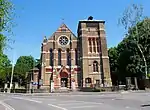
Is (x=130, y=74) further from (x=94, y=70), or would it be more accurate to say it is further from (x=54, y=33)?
(x=54, y=33)

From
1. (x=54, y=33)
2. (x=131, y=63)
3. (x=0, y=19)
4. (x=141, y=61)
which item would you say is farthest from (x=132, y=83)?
(x=0, y=19)

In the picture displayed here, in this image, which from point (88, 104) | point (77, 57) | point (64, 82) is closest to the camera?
point (88, 104)

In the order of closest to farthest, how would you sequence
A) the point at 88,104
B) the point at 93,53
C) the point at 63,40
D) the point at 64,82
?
the point at 88,104
the point at 64,82
the point at 93,53
the point at 63,40

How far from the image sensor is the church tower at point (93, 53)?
172 feet

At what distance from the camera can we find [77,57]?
2176 inches

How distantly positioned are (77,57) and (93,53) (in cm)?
384

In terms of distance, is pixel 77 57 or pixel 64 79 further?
pixel 77 57

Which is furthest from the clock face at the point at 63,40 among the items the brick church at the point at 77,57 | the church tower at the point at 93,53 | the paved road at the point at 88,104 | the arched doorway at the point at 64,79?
the paved road at the point at 88,104

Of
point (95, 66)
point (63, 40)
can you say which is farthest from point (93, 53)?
point (63, 40)

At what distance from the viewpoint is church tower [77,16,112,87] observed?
172ft

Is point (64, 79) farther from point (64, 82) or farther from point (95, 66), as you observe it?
point (95, 66)

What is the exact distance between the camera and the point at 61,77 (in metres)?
53.8

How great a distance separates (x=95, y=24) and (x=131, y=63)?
12.7 m

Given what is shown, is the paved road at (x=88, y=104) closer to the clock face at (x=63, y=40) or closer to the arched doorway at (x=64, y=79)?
the arched doorway at (x=64, y=79)
